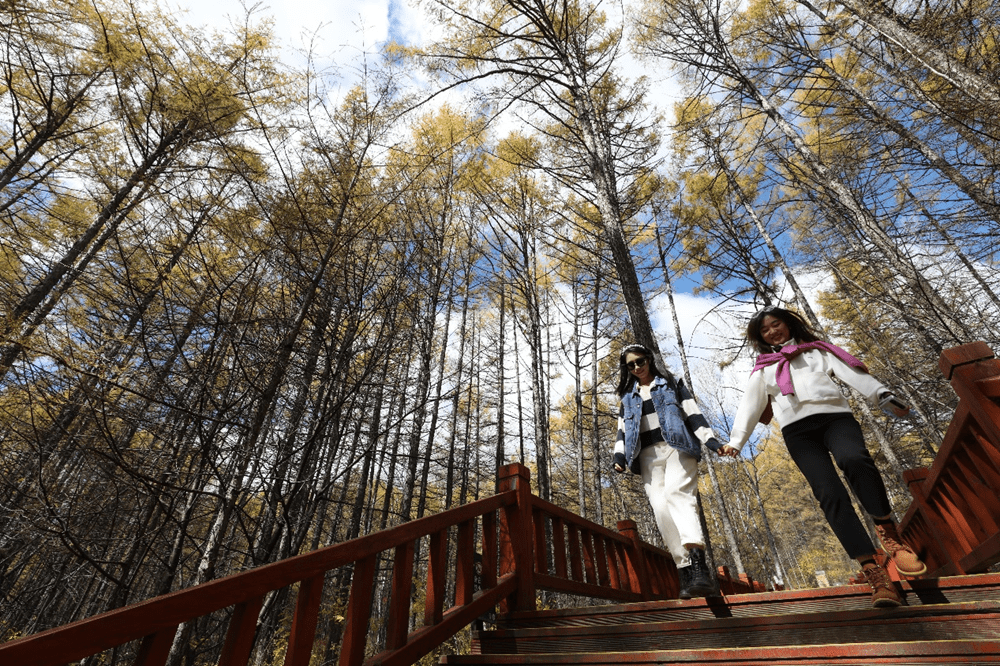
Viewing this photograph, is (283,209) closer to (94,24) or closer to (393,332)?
(393,332)

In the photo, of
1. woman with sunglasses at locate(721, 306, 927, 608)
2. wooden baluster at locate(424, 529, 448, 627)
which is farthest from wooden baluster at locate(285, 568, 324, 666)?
woman with sunglasses at locate(721, 306, 927, 608)

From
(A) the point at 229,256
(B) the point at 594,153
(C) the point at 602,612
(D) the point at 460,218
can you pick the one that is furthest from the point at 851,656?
(D) the point at 460,218

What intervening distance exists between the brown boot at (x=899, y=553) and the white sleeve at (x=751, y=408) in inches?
29.1

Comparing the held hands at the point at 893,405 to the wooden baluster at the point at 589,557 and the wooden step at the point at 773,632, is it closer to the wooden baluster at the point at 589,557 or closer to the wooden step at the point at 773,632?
the wooden step at the point at 773,632

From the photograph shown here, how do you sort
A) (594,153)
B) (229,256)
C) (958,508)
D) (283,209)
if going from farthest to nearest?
(594,153) < (229,256) < (283,209) < (958,508)

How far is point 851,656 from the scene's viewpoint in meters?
1.38

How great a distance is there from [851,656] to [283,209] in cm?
397

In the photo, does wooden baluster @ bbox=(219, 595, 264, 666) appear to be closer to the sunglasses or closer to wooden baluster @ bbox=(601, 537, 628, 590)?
the sunglasses

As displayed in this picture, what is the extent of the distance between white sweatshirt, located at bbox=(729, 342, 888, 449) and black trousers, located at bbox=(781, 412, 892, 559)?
0.07m

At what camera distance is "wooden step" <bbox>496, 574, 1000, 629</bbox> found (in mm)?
1825

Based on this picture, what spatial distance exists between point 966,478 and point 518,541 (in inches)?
104

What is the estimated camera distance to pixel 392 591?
1838 mm

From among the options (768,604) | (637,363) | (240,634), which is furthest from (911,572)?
(240,634)

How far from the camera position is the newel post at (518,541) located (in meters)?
2.74
